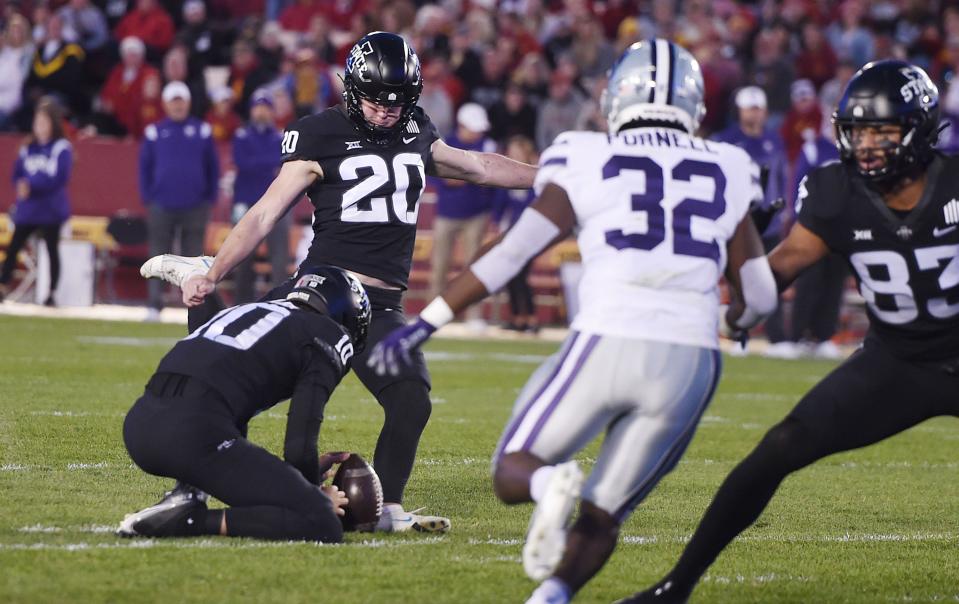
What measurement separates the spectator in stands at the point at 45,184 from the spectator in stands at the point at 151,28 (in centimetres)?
325

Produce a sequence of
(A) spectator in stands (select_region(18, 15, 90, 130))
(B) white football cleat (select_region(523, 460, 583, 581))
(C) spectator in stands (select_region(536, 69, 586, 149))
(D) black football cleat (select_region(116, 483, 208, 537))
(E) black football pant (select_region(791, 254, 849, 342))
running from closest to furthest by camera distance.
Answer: (B) white football cleat (select_region(523, 460, 583, 581)) < (D) black football cleat (select_region(116, 483, 208, 537)) < (E) black football pant (select_region(791, 254, 849, 342)) < (C) spectator in stands (select_region(536, 69, 586, 149)) < (A) spectator in stands (select_region(18, 15, 90, 130))

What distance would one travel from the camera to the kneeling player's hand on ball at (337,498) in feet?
16.4

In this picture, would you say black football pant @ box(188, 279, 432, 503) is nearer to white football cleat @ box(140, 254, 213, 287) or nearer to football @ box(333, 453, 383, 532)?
football @ box(333, 453, 383, 532)

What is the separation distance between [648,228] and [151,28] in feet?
48.1

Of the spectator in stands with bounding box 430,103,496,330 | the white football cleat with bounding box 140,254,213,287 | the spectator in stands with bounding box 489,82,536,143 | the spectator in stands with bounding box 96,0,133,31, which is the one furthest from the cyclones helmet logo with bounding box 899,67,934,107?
the spectator in stands with bounding box 96,0,133,31

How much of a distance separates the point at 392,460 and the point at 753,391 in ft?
17.8

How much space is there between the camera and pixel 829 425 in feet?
14.2

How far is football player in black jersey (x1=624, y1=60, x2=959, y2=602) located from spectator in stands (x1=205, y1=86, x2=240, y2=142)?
11850 mm

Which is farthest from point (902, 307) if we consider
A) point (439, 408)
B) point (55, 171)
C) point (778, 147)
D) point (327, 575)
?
point (55, 171)

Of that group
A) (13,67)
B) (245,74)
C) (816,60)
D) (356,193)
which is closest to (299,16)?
(245,74)

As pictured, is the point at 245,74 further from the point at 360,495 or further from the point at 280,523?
the point at 280,523

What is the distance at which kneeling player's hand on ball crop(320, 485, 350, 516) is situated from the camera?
500 centimetres

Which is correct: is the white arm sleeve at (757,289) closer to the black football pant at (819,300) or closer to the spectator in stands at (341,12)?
the black football pant at (819,300)

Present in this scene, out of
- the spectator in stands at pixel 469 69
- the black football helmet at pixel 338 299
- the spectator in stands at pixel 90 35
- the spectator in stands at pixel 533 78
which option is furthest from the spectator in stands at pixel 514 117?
the black football helmet at pixel 338 299
